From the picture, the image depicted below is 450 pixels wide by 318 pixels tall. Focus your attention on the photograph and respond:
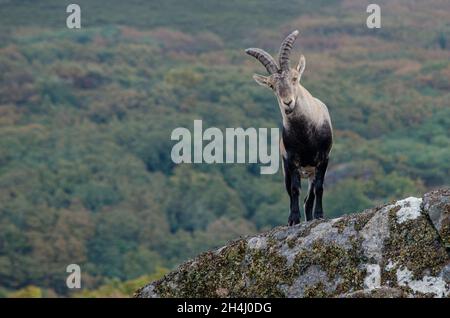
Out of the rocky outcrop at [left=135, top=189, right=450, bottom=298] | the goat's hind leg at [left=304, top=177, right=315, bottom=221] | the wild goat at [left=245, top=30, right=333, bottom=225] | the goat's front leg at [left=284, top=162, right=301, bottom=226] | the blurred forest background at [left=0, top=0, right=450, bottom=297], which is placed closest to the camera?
the rocky outcrop at [left=135, top=189, right=450, bottom=298]

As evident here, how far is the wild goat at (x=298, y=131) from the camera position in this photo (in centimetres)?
2094

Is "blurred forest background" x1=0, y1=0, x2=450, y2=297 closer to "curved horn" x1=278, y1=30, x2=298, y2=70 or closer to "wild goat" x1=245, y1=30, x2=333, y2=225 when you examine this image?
"curved horn" x1=278, y1=30, x2=298, y2=70

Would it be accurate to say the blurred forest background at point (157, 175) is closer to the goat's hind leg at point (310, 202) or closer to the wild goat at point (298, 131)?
the goat's hind leg at point (310, 202)

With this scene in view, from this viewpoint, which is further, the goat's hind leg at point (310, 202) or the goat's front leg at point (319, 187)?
the goat's hind leg at point (310, 202)

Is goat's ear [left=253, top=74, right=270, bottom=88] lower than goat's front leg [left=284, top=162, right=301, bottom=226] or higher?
higher

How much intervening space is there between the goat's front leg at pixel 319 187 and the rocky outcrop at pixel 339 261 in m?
2.02

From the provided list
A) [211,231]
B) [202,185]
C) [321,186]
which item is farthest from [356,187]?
[321,186]

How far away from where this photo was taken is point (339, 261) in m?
17.9

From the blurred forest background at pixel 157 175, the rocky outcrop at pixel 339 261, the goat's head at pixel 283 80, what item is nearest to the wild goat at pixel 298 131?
the goat's head at pixel 283 80

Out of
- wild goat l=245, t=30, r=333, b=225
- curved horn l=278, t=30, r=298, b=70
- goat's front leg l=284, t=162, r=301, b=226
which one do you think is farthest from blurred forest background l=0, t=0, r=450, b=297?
wild goat l=245, t=30, r=333, b=225

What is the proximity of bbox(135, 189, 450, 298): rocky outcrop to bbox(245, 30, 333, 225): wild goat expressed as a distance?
78.0 inches

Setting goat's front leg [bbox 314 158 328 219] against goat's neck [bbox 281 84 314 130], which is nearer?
goat's neck [bbox 281 84 314 130]

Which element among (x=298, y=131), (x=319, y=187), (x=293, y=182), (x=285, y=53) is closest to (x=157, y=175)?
(x=285, y=53)

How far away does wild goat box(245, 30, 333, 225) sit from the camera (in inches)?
824
